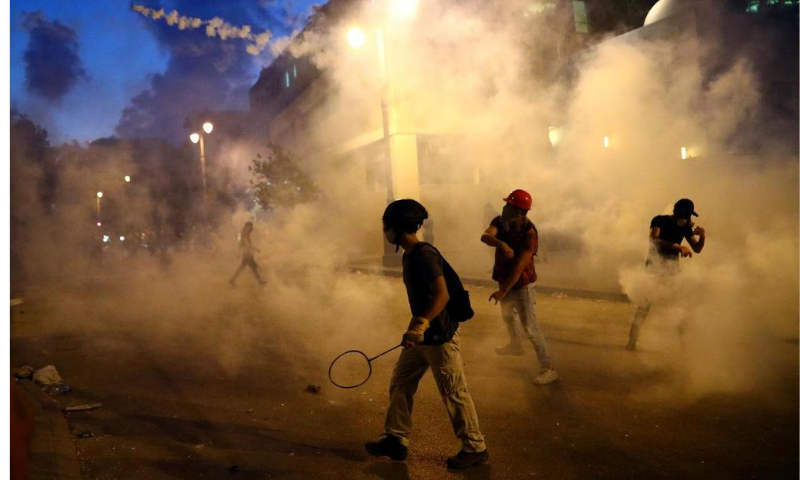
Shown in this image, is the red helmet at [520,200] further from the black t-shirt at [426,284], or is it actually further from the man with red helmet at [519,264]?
the black t-shirt at [426,284]

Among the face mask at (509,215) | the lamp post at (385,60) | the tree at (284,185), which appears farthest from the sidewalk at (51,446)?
the tree at (284,185)

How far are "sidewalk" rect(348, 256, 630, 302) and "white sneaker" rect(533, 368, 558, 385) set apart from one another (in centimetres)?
387

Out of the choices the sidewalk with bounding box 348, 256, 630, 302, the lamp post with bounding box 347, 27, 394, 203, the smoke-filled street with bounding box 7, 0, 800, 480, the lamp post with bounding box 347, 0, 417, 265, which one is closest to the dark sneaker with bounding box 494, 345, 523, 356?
the smoke-filled street with bounding box 7, 0, 800, 480

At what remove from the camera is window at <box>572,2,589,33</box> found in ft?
71.4

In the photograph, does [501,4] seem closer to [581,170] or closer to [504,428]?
[581,170]

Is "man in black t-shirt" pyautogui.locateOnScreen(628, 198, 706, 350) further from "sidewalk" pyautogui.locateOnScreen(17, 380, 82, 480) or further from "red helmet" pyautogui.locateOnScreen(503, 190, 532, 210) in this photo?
"sidewalk" pyautogui.locateOnScreen(17, 380, 82, 480)

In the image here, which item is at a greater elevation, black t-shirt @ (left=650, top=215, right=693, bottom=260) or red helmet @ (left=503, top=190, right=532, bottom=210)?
red helmet @ (left=503, top=190, right=532, bottom=210)

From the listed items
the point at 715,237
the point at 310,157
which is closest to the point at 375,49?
the point at 715,237

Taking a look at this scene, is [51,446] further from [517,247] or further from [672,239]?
[672,239]

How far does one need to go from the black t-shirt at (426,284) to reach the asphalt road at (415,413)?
705 mm

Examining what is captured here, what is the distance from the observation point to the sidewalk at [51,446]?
316 centimetres

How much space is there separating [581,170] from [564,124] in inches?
39.8

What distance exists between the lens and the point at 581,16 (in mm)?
22547

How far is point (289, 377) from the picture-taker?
17.0ft
